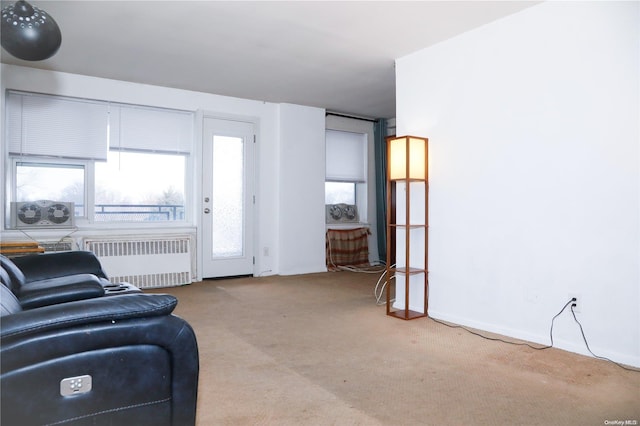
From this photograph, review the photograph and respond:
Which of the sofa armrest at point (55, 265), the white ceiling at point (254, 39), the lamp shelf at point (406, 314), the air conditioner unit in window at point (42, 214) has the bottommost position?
the lamp shelf at point (406, 314)

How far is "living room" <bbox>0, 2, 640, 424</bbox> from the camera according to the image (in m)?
2.55

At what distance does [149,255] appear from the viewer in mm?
4887

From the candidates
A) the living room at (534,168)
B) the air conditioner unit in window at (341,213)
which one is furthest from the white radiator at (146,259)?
the air conditioner unit in window at (341,213)

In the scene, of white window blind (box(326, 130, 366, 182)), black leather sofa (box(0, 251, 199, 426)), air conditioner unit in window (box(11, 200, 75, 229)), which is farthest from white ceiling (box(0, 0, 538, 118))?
black leather sofa (box(0, 251, 199, 426))

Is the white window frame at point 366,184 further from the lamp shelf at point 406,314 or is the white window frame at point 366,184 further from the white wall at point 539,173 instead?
the lamp shelf at point 406,314

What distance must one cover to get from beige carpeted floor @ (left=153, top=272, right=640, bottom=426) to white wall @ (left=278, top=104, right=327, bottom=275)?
7.77 feet

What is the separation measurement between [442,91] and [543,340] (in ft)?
6.88

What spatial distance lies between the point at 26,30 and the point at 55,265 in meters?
1.41

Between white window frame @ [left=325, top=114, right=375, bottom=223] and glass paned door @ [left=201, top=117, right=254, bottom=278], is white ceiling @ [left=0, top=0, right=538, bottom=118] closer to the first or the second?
glass paned door @ [left=201, top=117, right=254, bottom=278]

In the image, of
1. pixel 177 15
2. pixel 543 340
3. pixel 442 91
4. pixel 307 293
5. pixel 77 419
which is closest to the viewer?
pixel 77 419

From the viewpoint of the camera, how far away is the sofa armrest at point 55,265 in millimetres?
2633

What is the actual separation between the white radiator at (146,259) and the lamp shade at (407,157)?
111 inches

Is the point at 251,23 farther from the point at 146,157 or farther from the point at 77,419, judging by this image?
the point at 77,419

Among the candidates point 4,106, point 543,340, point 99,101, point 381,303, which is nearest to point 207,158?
point 99,101
